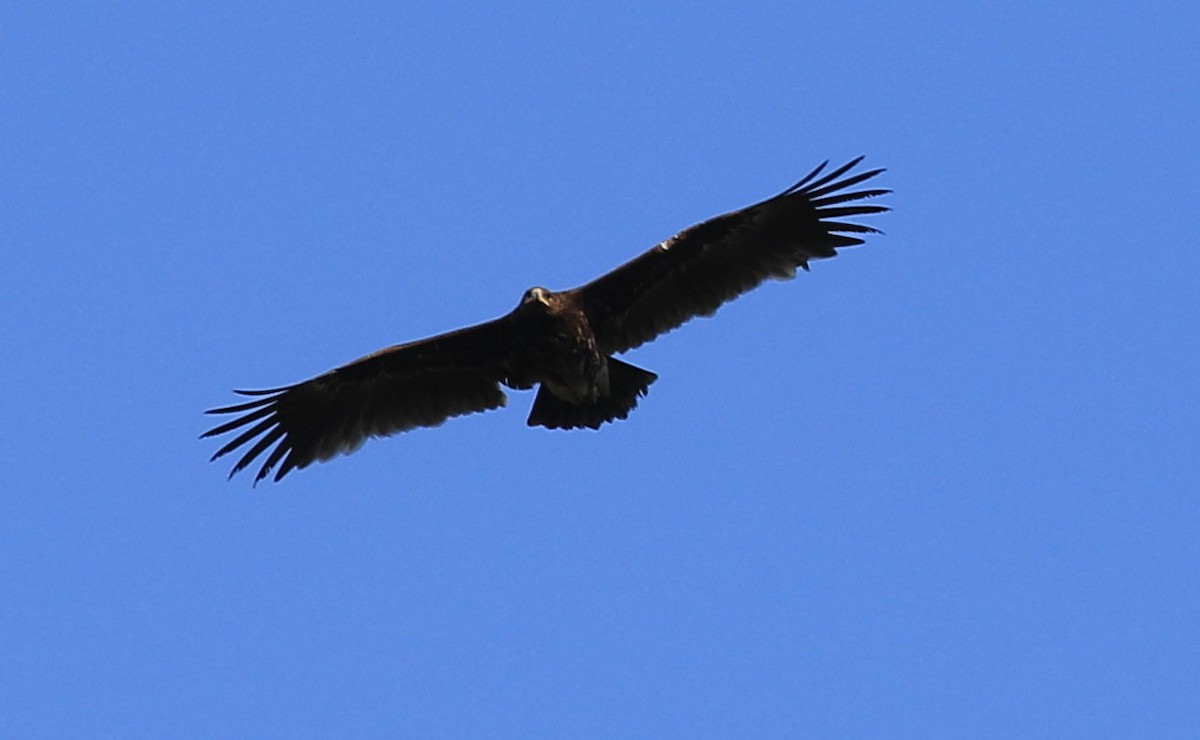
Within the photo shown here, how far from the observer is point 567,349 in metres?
14.2

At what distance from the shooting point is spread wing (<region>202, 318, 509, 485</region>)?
14961mm

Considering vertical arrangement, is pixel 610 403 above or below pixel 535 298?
below

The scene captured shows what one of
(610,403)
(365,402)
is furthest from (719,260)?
(365,402)

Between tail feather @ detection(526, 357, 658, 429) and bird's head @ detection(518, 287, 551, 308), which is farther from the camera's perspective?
tail feather @ detection(526, 357, 658, 429)

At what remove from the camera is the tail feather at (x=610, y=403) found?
1470cm

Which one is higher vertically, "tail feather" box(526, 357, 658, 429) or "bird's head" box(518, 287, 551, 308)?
"bird's head" box(518, 287, 551, 308)

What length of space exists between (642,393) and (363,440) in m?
2.32

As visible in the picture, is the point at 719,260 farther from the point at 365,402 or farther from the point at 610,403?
the point at 365,402

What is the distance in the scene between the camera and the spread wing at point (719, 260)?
14.6m

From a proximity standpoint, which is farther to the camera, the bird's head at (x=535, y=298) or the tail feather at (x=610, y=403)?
the tail feather at (x=610, y=403)

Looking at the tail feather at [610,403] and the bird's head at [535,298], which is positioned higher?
the bird's head at [535,298]

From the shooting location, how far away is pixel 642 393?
14766mm

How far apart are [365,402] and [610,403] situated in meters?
2.05

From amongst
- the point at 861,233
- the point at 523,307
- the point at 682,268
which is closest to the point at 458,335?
the point at 523,307
